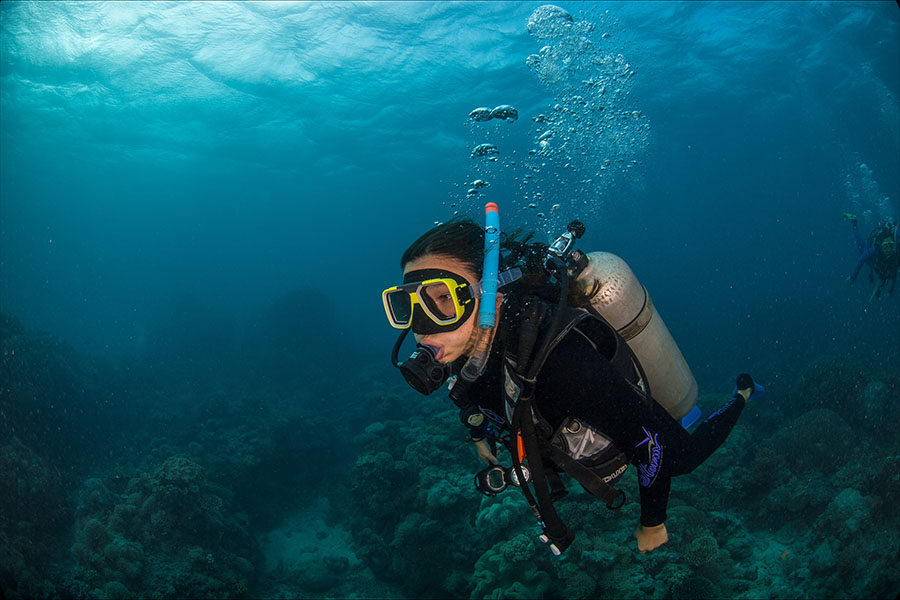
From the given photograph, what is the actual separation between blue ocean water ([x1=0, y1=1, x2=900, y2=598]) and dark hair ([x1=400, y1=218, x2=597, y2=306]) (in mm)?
4654

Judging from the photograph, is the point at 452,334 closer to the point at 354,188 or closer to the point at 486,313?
the point at 486,313

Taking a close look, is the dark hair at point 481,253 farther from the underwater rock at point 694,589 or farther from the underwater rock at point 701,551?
the underwater rock at point 701,551

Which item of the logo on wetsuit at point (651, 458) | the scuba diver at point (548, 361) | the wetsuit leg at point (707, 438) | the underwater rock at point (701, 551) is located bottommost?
the underwater rock at point (701, 551)

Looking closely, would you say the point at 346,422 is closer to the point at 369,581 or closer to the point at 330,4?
the point at 369,581

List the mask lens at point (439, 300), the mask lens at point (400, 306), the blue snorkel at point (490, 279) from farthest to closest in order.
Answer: the mask lens at point (400, 306), the mask lens at point (439, 300), the blue snorkel at point (490, 279)

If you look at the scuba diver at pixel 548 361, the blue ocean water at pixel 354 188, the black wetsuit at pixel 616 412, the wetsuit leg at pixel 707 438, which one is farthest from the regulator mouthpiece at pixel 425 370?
the blue ocean water at pixel 354 188

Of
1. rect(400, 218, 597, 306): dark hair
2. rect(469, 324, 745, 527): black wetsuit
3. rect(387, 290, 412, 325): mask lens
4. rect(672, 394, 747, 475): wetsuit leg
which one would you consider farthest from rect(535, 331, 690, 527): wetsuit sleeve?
rect(387, 290, 412, 325): mask lens

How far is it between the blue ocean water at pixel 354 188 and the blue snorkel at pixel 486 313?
4.52m

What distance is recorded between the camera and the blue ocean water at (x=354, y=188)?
734 cm

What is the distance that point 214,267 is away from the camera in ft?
364

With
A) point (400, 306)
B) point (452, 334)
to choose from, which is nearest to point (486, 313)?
point (452, 334)

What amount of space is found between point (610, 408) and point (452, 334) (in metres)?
0.89

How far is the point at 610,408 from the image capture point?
1.96 m

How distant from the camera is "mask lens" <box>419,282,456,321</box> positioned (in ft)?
7.84
